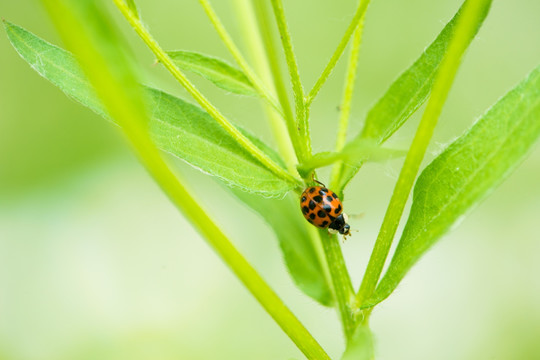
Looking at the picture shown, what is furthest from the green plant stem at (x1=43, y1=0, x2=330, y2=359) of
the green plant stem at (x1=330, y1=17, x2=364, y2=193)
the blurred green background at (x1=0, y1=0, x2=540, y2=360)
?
the blurred green background at (x1=0, y1=0, x2=540, y2=360)

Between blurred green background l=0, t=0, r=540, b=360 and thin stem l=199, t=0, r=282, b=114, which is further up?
thin stem l=199, t=0, r=282, b=114

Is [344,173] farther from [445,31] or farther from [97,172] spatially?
[97,172]

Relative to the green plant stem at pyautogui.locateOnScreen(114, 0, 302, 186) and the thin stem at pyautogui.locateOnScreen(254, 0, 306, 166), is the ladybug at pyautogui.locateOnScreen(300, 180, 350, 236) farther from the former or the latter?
the thin stem at pyautogui.locateOnScreen(254, 0, 306, 166)

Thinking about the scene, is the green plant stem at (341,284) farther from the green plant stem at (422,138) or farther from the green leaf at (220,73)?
the green leaf at (220,73)

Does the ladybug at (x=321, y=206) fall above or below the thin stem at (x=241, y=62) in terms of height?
below

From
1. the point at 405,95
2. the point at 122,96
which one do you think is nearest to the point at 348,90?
the point at 405,95

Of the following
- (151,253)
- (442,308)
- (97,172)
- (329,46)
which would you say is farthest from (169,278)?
(329,46)

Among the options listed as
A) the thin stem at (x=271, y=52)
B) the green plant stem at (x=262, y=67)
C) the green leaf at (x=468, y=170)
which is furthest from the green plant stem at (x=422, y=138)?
the green plant stem at (x=262, y=67)
